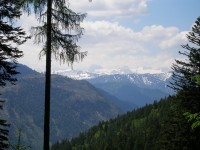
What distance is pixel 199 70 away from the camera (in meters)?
30.1

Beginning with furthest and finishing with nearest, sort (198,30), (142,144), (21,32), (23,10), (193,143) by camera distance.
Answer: (142,144) < (198,30) < (193,143) < (21,32) < (23,10)

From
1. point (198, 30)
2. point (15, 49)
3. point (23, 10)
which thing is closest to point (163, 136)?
point (198, 30)

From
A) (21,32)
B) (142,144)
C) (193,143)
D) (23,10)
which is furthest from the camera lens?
(142,144)

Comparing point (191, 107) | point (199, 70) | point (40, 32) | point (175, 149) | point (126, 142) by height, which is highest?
point (40, 32)

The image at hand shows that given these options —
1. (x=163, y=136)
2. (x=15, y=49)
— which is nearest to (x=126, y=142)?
(x=163, y=136)

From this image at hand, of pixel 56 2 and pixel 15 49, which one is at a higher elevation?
pixel 56 2

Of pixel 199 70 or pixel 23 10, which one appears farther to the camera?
pixel 199 70

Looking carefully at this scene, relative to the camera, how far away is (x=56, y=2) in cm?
1908

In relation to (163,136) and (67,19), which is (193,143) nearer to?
(163,136)

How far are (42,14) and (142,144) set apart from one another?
164778 mm

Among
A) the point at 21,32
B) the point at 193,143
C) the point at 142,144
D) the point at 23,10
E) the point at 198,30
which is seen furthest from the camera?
the point at 142,144

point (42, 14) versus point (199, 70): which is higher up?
point (42, 14)

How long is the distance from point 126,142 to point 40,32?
17405 centimetres

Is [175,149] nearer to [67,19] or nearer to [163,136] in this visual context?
[163,136]
